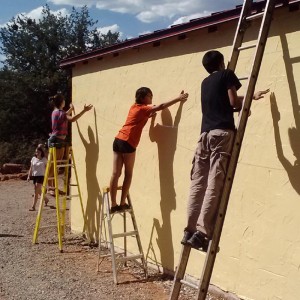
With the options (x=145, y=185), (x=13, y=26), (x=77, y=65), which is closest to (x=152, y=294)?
(x=145, y=185)

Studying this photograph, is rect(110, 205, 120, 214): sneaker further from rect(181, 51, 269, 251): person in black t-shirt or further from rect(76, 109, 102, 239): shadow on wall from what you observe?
rect(181, 51, 269, 251): person in black t-shirt

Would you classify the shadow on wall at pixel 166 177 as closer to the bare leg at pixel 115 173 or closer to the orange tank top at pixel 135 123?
the orange tank top at pixel 135 123

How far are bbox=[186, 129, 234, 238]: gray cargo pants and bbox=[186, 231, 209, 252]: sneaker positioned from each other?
0.17 ft

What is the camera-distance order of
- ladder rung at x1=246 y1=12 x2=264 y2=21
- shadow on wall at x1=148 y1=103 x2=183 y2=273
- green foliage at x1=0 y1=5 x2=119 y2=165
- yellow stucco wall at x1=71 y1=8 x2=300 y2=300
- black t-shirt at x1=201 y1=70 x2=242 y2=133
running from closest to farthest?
black t-shirt at x1=201 y1=70 x2=242 y2=133 → ladder rung at x1=246 y1=12 x2=264 y2=21 → yellow stucco wall at x1=71 y1=8 x2=300 y2=300 → shadow on wall at x1=148 y1=103 x2=183 y2=273 → green foliage at x1=0 y1=5 x2=119 y2=165

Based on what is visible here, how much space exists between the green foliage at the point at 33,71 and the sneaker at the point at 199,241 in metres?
19.6

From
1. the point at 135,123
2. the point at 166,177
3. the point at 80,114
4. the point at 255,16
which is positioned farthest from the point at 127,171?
the point at 255,16

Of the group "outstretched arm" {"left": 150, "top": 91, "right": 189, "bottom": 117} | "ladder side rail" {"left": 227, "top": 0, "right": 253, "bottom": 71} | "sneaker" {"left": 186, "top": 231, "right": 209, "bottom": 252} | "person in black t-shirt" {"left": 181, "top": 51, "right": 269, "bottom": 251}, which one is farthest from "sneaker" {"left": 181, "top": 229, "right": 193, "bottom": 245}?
"outstretched arm" {"left": 150, "top": 91, "right": 189, "bottom": 117}

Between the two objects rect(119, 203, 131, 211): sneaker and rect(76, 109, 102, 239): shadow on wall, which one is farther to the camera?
rect(76, 109, 102, 239): shadow on wall

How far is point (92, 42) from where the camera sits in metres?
27.9

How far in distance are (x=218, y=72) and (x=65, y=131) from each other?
15.4ft

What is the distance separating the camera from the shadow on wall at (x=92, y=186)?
325 inches

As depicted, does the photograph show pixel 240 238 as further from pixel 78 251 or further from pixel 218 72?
pixel 78 251

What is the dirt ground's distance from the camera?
230 inches

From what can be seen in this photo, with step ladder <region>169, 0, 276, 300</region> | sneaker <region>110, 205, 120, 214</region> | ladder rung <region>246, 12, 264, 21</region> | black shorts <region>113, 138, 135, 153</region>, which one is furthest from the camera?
sneaker <region>110, 205, 120, 214</region>
